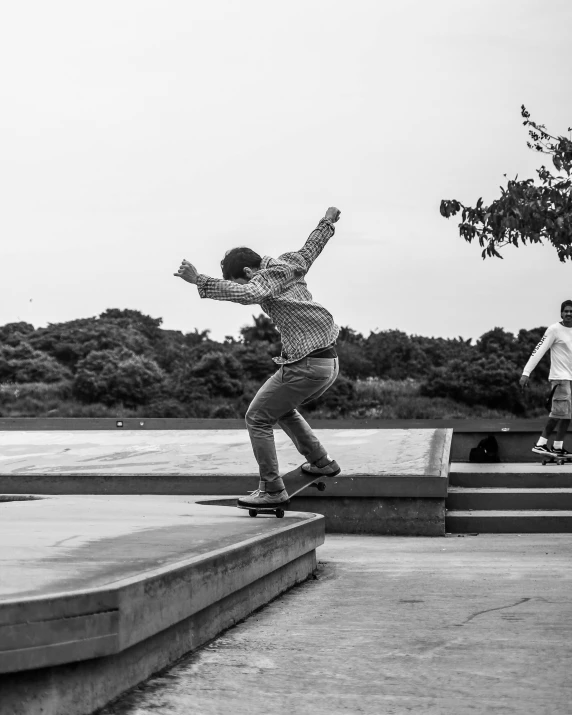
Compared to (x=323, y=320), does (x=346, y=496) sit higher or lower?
lower

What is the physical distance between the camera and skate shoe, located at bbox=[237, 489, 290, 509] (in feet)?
19.4

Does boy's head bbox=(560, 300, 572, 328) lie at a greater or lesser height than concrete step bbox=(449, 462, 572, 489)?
greater

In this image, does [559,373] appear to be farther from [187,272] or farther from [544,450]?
[187,272]

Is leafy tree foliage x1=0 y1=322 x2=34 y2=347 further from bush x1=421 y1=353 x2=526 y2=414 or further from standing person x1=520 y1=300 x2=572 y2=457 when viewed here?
standing person x1=520 y1=300 x2=572 y2=457

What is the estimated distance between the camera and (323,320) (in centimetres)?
593

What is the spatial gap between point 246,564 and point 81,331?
38794mm

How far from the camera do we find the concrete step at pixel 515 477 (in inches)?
356

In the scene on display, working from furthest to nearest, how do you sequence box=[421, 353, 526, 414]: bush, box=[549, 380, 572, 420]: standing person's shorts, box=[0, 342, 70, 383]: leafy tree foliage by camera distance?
box=[0, 342, 70, 383]: leafy tree foliage
box=[421, 353, 526, 414]: bush
box=[549, 380, 572, 420]: standing person's shorts

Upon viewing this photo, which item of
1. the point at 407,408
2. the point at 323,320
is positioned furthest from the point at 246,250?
the point at 407,408

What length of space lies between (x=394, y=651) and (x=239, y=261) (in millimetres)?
2748

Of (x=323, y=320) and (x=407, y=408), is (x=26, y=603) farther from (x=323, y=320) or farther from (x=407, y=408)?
(x=407, y=408)

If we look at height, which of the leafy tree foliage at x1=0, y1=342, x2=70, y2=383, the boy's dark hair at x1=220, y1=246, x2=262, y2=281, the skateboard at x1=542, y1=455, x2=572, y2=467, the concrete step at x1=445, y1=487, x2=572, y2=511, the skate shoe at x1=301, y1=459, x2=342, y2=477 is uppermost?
the leafy tree foliage at x1=0, y1=342, x2=70, y2=383

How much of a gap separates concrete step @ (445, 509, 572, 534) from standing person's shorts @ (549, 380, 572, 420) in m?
2.32

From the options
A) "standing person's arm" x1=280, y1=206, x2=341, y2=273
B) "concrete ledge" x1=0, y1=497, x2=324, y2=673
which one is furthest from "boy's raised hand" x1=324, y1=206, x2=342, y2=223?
"concrete ledge" x1=0, y1=497, x2=324, y2=673
